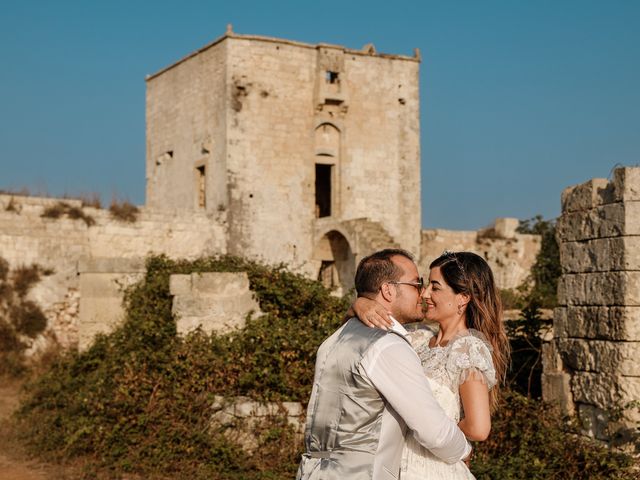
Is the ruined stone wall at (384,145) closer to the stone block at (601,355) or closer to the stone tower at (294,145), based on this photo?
the stone tower at (294,145)

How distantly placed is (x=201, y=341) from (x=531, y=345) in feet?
11.3

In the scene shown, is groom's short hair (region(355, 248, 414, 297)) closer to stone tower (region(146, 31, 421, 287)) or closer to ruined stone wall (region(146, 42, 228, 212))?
stone tower (region(146, 31, 421, 287))

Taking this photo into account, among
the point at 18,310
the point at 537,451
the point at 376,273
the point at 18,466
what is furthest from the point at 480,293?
the point at 18,310

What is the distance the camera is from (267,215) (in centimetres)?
2273

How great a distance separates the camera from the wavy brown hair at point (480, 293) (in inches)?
145

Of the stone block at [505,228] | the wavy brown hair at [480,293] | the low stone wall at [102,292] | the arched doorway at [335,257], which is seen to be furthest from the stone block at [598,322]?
the stone block at [505,228]

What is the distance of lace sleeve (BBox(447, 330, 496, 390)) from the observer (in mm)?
3436

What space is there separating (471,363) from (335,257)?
2040cm

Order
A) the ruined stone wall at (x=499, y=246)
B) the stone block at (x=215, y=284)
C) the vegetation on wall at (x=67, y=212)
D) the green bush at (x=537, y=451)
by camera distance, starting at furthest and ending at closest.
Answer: the ruined stone wall at (x=499, y=246) → the vegetation on wall at (x=67, y=212) → the stone block at (x=215, y=284) → the green bush at (x=537, y=451)

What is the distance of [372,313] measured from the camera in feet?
10.8

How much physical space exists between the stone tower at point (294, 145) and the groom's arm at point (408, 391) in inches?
700

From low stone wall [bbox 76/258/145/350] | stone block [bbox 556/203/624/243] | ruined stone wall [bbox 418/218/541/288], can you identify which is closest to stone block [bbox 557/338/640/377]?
stone block [bbox 556/203/624/243]

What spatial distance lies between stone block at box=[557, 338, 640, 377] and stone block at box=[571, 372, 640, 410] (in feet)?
0.16

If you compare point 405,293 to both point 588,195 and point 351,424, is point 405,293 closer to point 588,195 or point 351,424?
point 351,424
